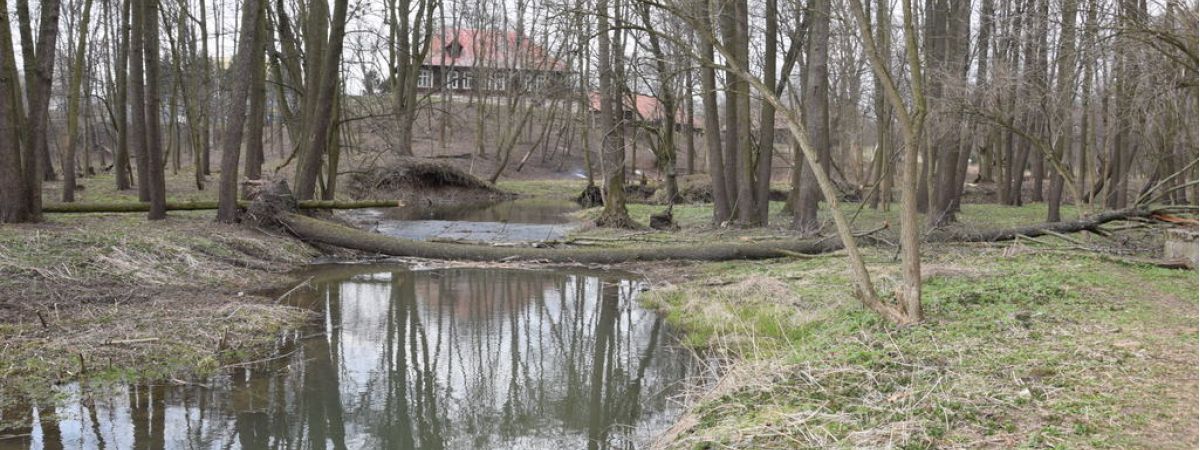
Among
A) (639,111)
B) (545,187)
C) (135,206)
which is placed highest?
(639,111)

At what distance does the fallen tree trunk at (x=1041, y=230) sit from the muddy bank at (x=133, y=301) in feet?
30.3

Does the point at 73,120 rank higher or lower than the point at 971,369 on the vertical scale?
higher

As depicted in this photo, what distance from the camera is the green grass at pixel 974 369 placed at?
453 centimetres

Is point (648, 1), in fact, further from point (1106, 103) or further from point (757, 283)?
point (1106, 103)

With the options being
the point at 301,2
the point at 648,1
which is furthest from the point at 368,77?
the point at 648,1

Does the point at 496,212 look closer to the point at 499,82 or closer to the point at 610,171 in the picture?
the point at 610,171

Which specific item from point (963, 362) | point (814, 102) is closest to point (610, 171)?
point (814, 102)

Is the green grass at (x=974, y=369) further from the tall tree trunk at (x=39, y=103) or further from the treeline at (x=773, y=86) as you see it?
the tall tree trunk at (x=39, y=103)

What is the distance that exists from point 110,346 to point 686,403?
4.67m

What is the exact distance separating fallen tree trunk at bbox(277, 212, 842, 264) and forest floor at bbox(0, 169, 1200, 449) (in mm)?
222

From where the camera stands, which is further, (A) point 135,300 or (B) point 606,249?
(B) point 606,249

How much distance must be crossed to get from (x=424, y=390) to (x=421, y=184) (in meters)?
26.4

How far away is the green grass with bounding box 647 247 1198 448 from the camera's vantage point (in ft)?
14.9

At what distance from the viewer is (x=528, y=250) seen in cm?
1453
